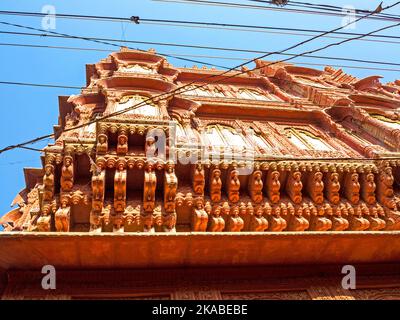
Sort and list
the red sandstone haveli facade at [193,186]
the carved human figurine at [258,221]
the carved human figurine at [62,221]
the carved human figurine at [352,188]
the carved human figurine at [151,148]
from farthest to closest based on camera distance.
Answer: the carved human figurine at [352,188], the carved human figurine at [151,148], the carved human figurine at [258,221], the red sandstone haveli facade at [193,186], the carved human figurine at [62,221]

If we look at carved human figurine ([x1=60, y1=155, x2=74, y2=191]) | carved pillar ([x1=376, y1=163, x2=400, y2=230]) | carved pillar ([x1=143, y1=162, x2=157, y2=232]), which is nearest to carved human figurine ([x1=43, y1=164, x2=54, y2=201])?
carved human figurine ([x1=60, y1=155, x2=74, y2=191])

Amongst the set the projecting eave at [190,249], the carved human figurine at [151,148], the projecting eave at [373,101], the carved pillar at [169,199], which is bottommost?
the projecting eave at [190,249]

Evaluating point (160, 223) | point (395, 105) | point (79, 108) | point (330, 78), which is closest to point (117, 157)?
point (160, 223)

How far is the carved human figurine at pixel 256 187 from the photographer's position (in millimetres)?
6785

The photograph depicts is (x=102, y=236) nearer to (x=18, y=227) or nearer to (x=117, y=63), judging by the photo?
(x=18, y=227)

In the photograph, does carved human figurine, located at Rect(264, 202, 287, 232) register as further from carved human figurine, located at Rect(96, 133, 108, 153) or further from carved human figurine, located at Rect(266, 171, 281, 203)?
carved human figurine, located at Rect(96, 133, 108, 153)

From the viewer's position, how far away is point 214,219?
6336mm

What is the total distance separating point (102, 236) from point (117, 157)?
1.96m

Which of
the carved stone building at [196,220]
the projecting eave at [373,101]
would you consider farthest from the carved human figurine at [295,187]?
the projecting eave at [373,101]

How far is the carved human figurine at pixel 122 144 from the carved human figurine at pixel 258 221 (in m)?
2.67

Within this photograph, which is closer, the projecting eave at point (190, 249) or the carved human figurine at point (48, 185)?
the projecting eave at point (190, 249)

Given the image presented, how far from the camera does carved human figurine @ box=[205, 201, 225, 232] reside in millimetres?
6266

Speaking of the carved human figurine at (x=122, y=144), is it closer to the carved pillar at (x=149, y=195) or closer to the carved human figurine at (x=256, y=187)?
the carved pillar at (x=149, y=195)

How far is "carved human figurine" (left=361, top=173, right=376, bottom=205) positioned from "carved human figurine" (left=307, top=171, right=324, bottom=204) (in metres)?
0.94
